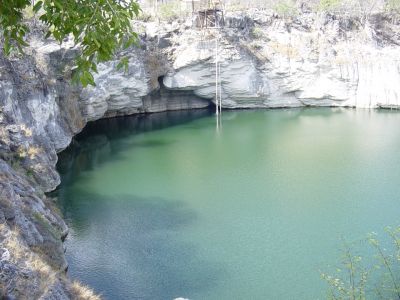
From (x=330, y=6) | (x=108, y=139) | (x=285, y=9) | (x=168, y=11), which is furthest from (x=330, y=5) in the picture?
(x=108, y=139)

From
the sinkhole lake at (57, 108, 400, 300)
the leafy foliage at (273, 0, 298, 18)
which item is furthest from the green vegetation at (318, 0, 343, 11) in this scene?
the sinkhole lake at (57, 108, 400, 300)

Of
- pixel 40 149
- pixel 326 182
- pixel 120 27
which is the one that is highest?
pixel 120 27

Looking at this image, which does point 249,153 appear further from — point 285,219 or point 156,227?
point 156,227

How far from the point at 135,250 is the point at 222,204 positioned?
3954 millimetres

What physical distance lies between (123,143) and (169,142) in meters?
2.25

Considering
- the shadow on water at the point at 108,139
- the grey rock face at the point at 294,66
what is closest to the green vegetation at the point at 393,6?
the grey rock face at the point at 294,66

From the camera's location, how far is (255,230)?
41.8ft

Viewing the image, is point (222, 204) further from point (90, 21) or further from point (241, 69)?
point (241, 69)

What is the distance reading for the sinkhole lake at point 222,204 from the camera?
10.5 m

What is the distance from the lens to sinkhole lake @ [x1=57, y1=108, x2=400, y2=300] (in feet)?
34.3

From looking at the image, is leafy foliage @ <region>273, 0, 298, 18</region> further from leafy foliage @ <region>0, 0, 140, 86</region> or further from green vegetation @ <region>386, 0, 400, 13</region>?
leafy foliage @ <region>0, 0, 140, 86</region>

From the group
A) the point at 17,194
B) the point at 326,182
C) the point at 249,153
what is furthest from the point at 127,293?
the point at 249,153

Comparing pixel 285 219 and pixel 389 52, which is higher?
pixel 389 52

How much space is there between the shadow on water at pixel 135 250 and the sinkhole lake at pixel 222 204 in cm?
3
